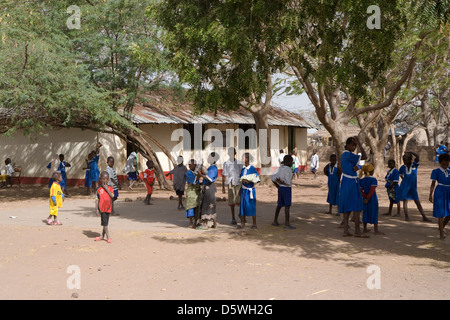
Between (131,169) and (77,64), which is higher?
(77,64)

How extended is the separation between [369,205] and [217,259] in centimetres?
356

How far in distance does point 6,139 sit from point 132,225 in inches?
549

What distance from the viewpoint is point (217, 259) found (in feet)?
25.0

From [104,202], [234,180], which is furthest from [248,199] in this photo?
[104,202]

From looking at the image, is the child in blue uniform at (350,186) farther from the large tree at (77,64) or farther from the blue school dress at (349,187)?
the large tree at (77,64)

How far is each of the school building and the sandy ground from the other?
8648 millimetres

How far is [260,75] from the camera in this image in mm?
10203

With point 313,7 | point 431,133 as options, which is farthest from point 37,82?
point 431,133

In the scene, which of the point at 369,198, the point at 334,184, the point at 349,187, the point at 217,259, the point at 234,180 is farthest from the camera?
the point at 334,184

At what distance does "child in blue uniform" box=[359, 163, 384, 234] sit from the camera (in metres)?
9.55

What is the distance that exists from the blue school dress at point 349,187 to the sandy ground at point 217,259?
0.61m

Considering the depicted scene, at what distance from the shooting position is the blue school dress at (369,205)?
31.2 feet

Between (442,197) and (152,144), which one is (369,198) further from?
(152,144)

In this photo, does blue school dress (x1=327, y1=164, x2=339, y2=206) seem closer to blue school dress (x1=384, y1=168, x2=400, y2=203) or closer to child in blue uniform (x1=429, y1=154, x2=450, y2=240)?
blue school dress (x1=384, y1=168, x2=400, y2=203)
